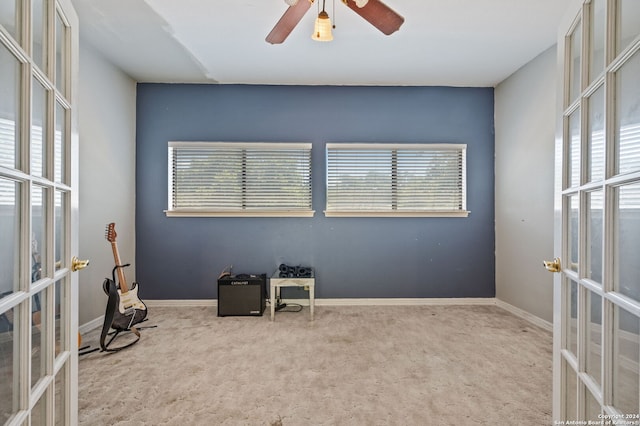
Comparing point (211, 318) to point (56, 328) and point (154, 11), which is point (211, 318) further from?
point (154, 11)

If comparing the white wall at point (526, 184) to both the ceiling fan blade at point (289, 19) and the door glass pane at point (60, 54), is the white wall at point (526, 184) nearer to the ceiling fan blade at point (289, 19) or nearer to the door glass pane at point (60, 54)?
the ceiling fan blade at point (289, 19)

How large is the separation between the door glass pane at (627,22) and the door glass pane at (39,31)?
158 centimetres

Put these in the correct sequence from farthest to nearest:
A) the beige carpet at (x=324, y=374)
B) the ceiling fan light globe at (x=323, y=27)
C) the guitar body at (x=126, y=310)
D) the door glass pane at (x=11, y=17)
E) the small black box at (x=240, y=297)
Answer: the small black box at (x=240, y=297), the guitar body at (x=126, y=310), the ceiling fan light globe at (x=323, y=27), the beige carpet at (x=324, y=374), the door glass pane at (x=11, y=17)

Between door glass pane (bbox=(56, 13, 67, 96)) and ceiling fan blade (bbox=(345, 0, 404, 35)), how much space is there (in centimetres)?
129

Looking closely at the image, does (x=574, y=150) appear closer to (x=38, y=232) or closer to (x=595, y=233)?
(x=595, y=233)

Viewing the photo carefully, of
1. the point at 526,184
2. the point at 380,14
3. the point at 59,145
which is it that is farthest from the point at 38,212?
the point at 526,184

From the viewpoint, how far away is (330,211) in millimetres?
3557

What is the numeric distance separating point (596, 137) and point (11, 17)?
5.37 feet

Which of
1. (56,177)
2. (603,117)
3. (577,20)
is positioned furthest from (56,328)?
(577,20)

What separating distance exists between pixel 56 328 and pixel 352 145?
10.1 feet

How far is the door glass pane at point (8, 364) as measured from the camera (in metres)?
0.76

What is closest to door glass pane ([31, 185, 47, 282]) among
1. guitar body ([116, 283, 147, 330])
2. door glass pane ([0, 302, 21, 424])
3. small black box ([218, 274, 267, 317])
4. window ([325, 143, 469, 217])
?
door glass pane ([0, 302, 21, 424])

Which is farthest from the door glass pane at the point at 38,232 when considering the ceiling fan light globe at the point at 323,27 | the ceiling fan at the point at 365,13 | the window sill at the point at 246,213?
the window sill at the point at 246,213

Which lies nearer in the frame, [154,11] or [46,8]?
[46,8]
